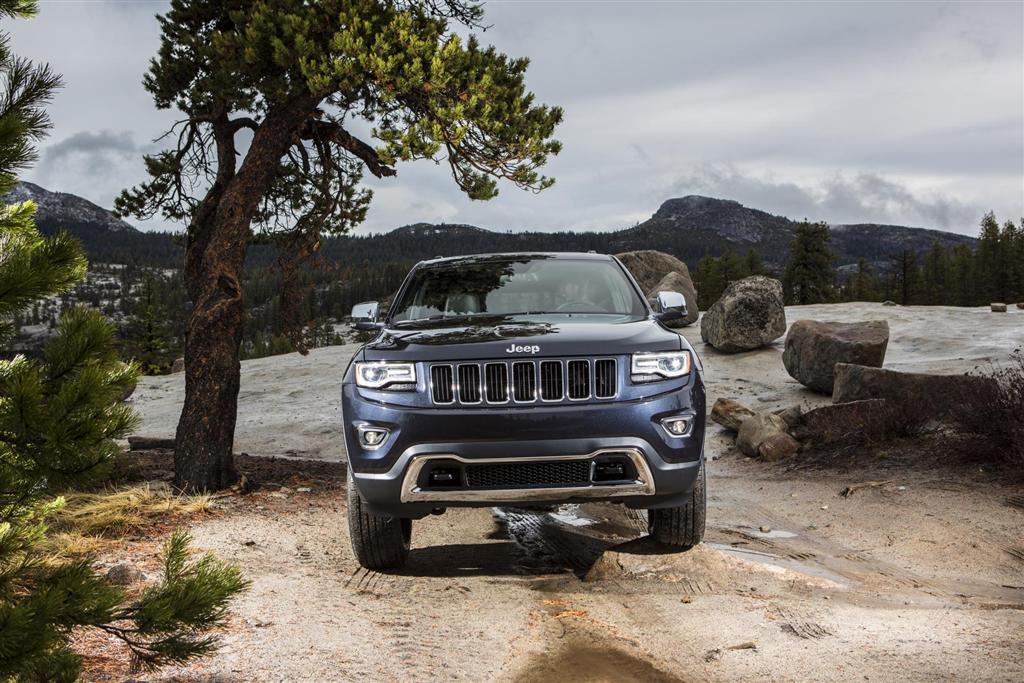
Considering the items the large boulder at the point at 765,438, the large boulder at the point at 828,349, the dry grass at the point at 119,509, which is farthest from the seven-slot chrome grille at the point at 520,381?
the large boulder at the point at 828,349

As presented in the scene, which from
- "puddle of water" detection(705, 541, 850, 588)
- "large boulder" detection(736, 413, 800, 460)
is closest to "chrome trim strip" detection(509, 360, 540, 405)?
"puddle of water" detection(705, 541, 850, 588)

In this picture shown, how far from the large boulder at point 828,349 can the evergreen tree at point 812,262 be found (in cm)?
5069

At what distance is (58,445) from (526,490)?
2380 mm

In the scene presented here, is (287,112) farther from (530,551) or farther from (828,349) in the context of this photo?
(828,349)

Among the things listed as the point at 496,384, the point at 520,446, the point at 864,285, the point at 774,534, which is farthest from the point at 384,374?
the point at 864,285

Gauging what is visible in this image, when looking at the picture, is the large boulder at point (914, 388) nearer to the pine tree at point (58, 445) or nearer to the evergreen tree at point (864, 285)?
the pine tree at point (58, 445)

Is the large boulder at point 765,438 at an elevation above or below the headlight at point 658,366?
below

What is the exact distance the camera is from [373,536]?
17.2 ft

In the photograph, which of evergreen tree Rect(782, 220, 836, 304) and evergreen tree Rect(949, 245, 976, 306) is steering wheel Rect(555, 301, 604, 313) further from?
evergreen tree Rect(949, 245, 976, 306)

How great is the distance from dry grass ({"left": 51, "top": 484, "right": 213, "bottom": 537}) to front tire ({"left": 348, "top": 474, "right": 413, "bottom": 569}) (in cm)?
224

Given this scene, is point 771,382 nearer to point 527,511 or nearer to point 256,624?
point 527,511

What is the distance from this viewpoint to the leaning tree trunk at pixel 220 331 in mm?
8102

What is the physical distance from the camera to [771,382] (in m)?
16.1

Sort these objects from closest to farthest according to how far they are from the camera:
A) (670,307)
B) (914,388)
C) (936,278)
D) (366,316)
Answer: (670,307) → (366,316) → (914,388) → (936,278)
